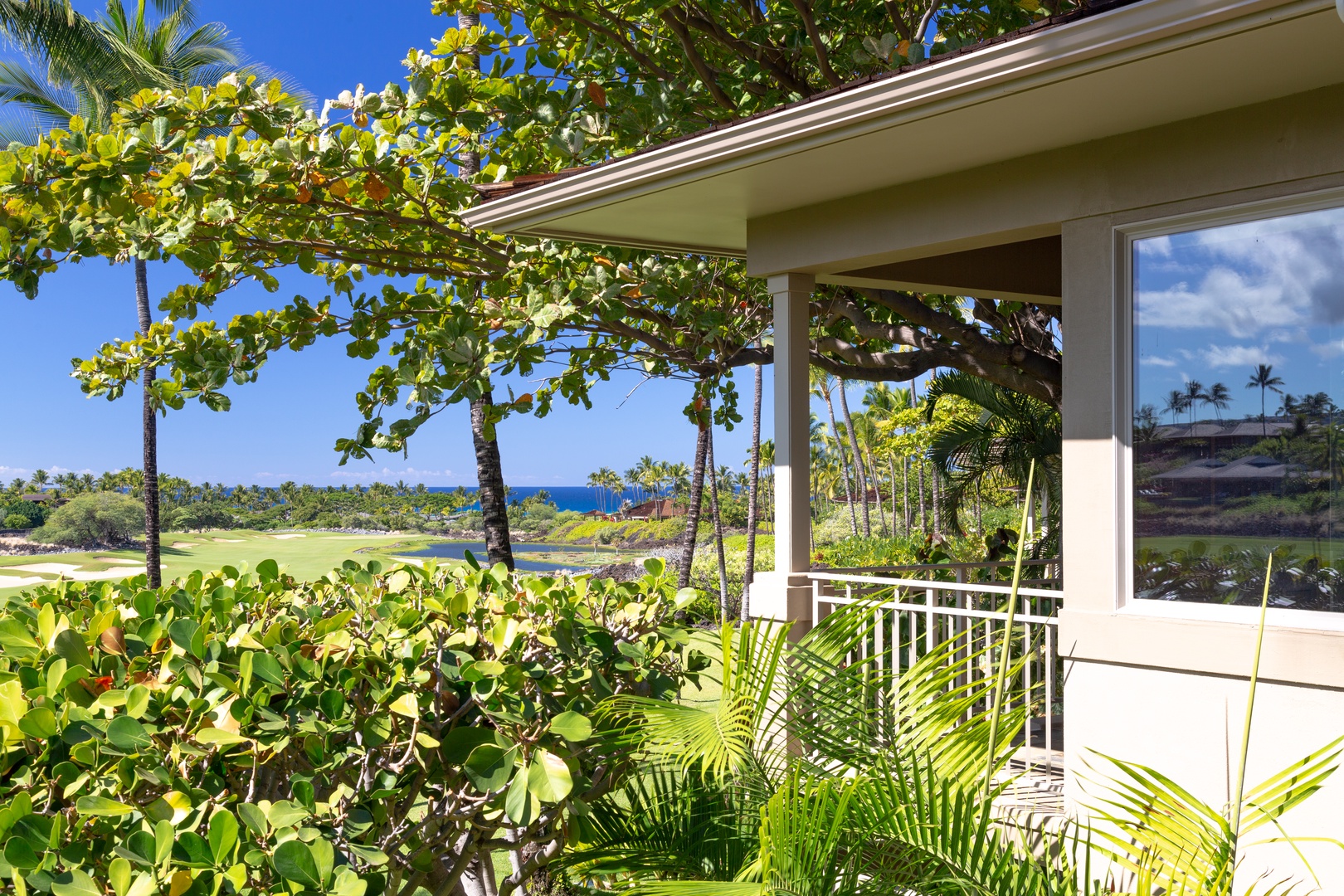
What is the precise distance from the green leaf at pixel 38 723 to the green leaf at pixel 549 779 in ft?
4.24

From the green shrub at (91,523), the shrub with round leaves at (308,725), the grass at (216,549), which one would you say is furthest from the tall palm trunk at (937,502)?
the green shrub at (91,523)

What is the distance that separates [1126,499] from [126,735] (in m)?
3.63

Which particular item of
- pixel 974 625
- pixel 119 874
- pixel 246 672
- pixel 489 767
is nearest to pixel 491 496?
pixel 974 625

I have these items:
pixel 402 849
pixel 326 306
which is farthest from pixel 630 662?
pixel 326 306

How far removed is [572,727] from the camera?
3.15 m

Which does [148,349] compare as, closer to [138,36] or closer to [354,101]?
[354,101]

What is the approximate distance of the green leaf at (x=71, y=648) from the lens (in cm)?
269

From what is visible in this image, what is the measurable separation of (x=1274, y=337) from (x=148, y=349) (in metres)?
7.10

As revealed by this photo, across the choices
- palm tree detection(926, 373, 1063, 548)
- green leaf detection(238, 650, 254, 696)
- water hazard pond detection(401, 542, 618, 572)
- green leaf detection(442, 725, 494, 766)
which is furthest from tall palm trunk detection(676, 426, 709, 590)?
green leaf detection(238, 650, 254, 696)

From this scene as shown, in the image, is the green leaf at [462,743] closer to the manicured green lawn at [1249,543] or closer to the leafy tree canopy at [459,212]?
the manicured green lawn at [1249,543]

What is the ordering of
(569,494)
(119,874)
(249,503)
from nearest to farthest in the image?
(119,874) < (249,503) < (569,494)

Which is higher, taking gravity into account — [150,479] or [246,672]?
[150,479]

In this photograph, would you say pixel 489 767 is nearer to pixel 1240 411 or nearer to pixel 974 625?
pixel 1240 411

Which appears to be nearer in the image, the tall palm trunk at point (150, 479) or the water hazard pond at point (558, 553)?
the tall palm trunk at point (150, 479)
